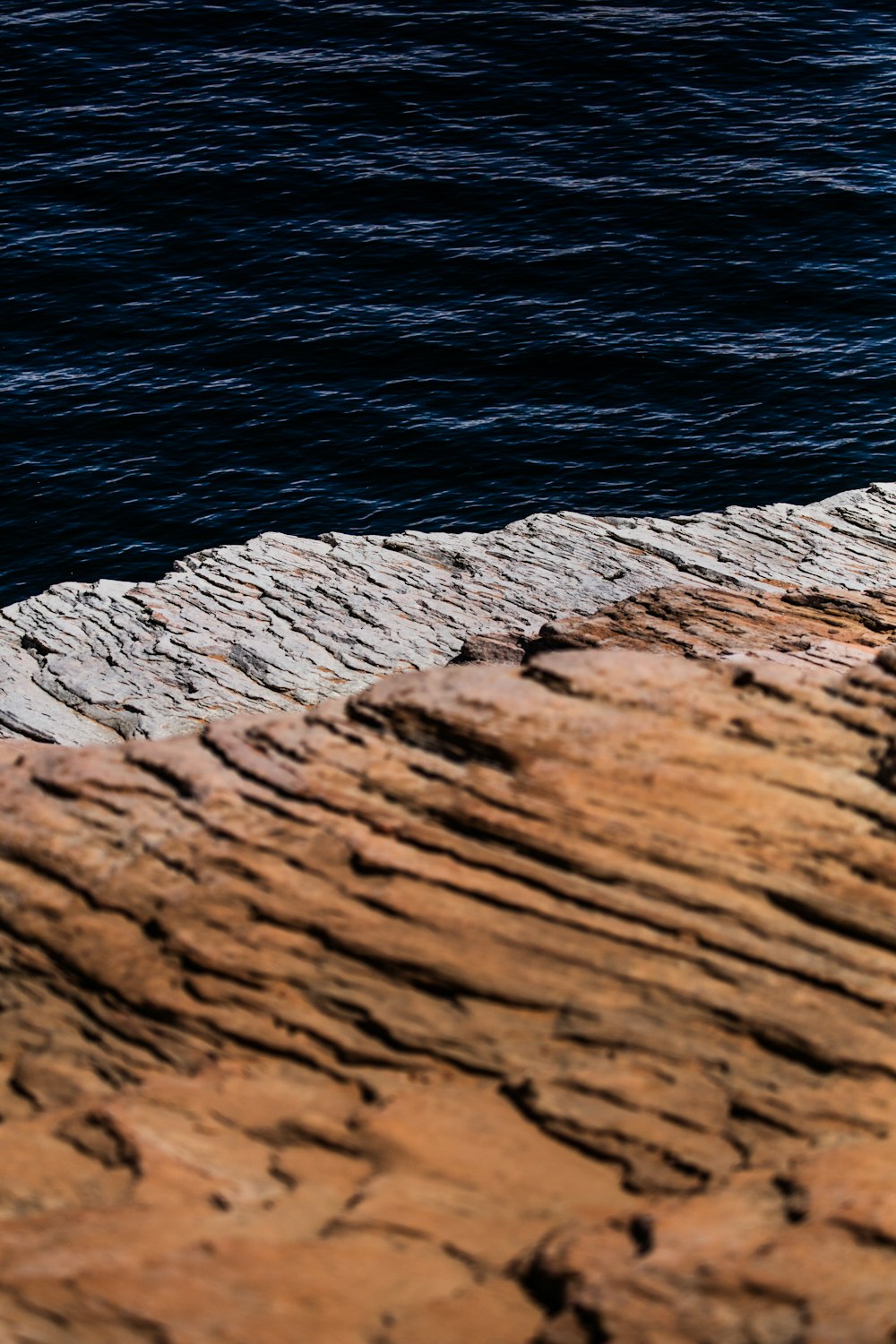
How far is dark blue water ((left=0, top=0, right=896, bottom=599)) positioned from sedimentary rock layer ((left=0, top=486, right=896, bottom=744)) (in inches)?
313

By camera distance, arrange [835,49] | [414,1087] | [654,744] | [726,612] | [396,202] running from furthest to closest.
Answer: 1. [835,49]
2. [396,202]
3. [726,612]
4. [654,744]
5. [414,1087]

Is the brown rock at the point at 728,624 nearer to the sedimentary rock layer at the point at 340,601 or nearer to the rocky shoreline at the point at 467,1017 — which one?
the sedimentary rock layer at the point at 340,601

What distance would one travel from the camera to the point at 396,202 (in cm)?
6284

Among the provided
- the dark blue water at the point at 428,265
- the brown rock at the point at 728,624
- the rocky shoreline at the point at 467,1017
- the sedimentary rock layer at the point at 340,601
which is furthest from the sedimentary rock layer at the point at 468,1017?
the dark blue water at the point at 428,265

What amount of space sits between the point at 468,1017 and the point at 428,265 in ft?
168

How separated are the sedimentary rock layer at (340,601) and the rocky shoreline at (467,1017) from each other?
15.8 m

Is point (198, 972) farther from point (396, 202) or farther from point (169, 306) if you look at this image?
point (396, 202)

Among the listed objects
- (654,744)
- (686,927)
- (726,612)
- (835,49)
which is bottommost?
(726,612)

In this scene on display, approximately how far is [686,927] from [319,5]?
2986 inches

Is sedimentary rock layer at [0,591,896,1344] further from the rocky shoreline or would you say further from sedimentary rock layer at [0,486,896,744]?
sedimentary rock layer at [0,486,896,744]

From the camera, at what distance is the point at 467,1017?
42.7ft

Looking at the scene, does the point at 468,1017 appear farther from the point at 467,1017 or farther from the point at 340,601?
the point at 340,601

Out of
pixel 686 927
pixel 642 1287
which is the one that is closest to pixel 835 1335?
pixel 642 1287

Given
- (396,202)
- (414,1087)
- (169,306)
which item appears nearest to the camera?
(414,1087)
